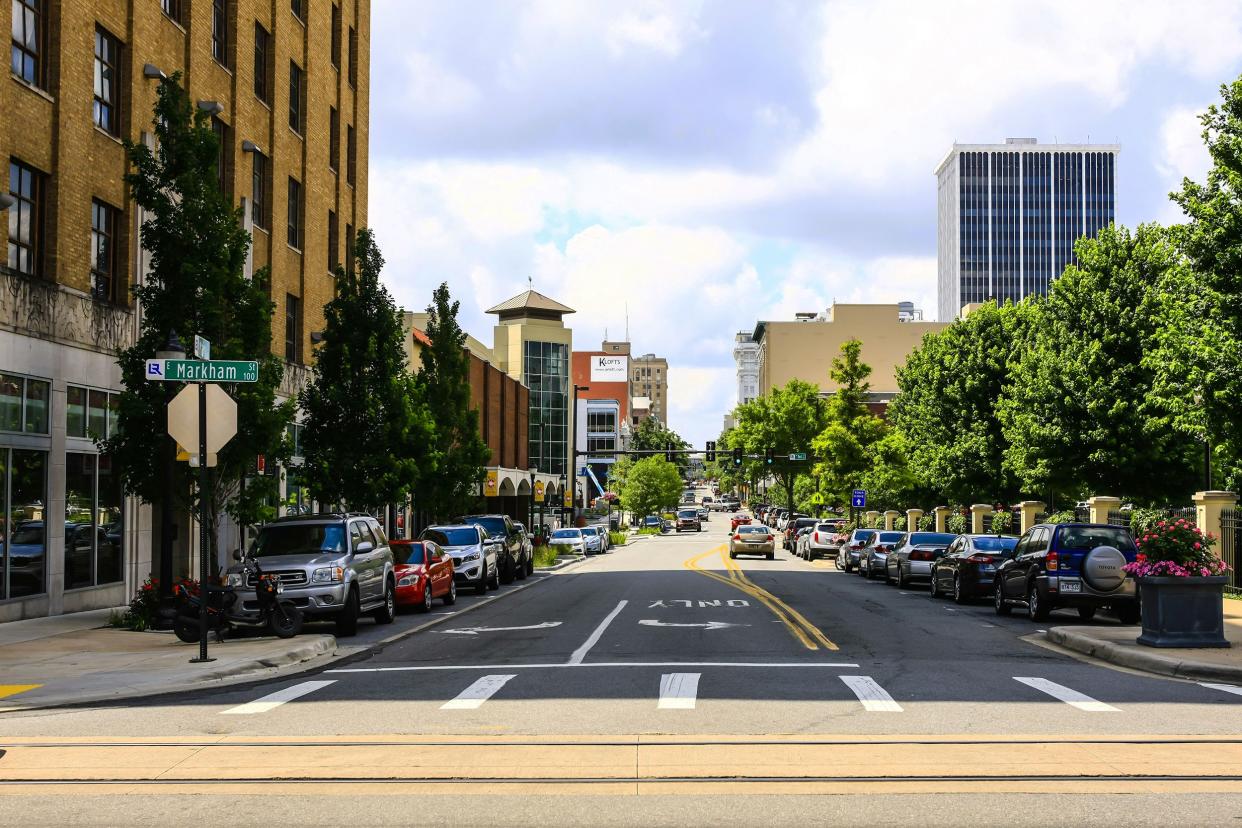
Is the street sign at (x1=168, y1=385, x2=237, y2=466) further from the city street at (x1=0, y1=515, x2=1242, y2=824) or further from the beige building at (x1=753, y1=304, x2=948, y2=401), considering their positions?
the beige building at (x1=753, y1=304, x2=948, y2=401)

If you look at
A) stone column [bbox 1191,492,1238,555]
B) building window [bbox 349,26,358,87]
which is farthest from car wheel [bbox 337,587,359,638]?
building window [bbox 349,26,358,87]

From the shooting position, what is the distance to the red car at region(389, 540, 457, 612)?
2520cm

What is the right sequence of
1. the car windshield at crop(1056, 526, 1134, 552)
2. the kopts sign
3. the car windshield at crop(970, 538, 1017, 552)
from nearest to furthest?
the car windshield at crop(1056, 526, 1134, 552) → the car windshield at crop(970, 538, 1017, 552) → the kopts sign

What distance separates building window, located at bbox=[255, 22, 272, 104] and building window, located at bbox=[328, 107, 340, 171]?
6397 mm

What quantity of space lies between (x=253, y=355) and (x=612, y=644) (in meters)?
8.55

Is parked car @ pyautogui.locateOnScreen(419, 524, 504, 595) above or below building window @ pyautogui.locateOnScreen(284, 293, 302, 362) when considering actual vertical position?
below

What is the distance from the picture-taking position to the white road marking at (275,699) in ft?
40.0

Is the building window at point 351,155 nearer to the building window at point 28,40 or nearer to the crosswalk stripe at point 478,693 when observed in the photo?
the building window at point 28,40

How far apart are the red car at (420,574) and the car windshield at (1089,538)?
463 inches

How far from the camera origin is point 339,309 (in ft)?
107

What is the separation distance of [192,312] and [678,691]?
1243cm

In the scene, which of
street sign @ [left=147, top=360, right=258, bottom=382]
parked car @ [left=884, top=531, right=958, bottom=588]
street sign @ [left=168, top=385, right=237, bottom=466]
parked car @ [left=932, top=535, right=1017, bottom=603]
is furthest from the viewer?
parked car @ [left=884, top=531, right=958, bottom=588]

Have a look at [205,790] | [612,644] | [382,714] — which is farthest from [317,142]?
[205,790]

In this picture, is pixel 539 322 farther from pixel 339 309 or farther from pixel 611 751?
pixel 611 751
